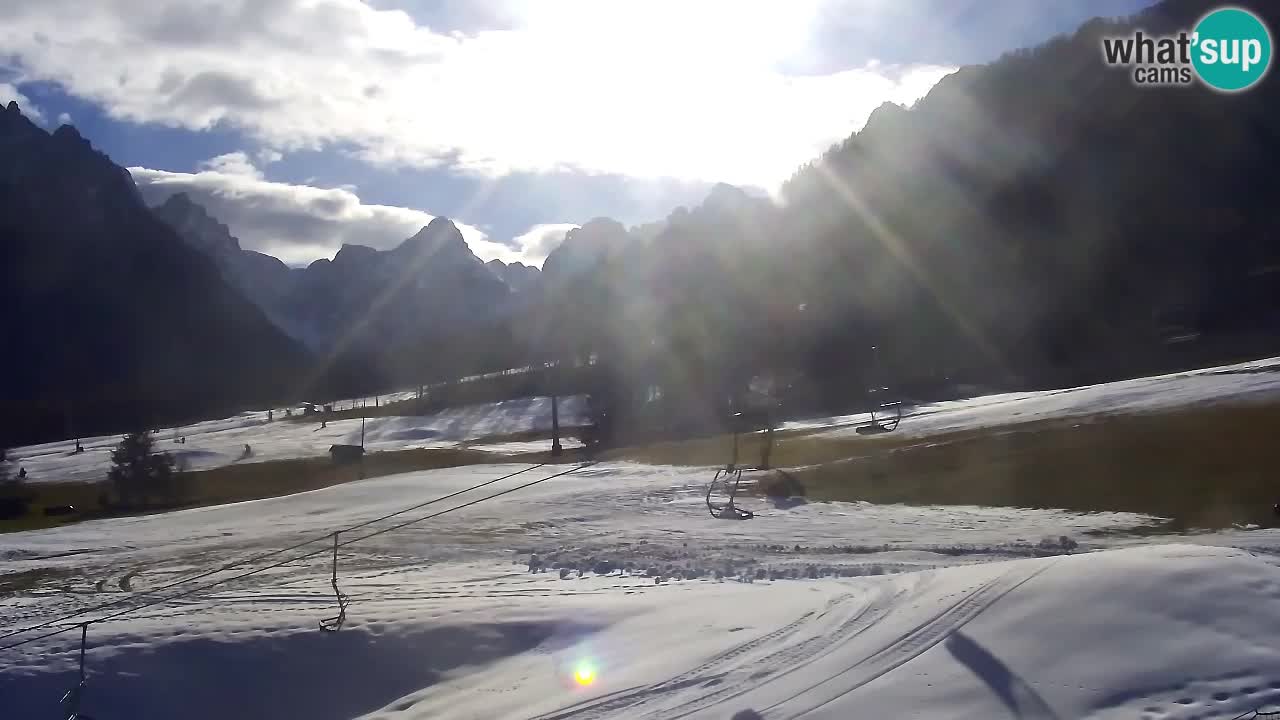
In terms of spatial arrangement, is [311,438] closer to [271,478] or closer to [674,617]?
[271,478]

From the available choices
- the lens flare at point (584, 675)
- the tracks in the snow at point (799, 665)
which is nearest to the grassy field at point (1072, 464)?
the tracks in the snow at point (799, 665)

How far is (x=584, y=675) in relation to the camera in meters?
11.6

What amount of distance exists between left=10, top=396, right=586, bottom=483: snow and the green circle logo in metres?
59.4

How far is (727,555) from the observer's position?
18250 mm

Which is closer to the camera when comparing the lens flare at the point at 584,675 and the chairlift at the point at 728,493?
the lens flare at the point at 584,675

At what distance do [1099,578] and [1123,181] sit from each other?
8200cm

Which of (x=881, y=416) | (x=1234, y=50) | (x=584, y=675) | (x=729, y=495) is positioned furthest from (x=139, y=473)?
(x=1234, y=50)

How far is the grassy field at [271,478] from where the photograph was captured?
42906mm

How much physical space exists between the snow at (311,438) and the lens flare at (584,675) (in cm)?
4338

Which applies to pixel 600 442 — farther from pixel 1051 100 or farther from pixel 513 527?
pixel 1051 100

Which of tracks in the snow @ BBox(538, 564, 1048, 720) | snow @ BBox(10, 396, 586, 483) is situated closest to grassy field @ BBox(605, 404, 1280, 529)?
tracks in the snow @ BBox(538, 564, 1048, 720)

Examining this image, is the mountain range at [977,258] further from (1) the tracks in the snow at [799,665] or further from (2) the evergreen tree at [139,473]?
(1) the tracks in the snow at [799,665]

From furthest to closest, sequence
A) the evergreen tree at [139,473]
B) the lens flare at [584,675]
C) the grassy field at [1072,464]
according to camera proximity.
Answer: the evergreen tree at [139,473] → the grassy field at [1072,464] → the lens flare at [584,675]

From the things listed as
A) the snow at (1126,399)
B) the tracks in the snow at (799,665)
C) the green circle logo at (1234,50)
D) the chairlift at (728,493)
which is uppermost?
the green circle logo at (1234,50)
